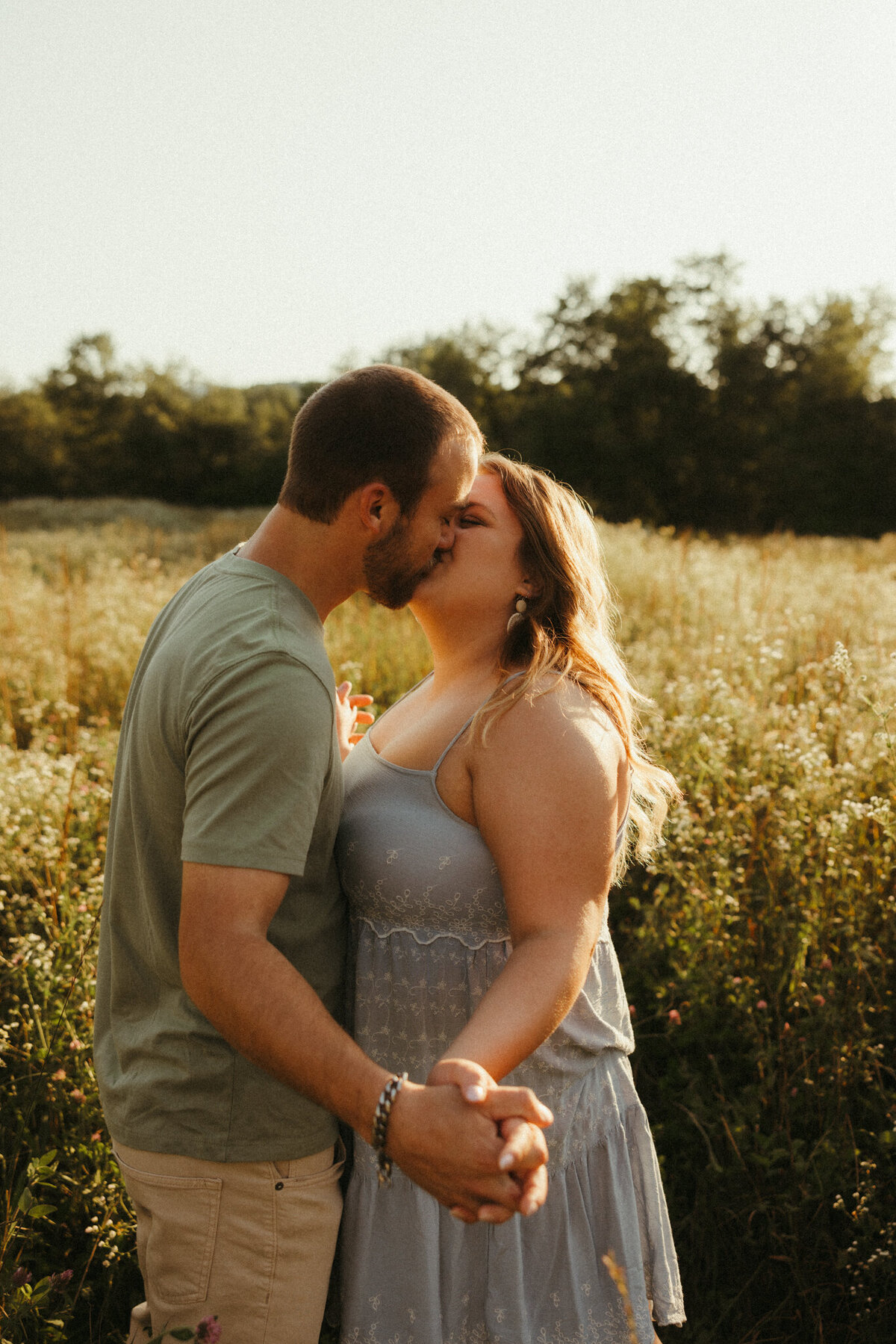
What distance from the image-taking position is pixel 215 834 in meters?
1.35

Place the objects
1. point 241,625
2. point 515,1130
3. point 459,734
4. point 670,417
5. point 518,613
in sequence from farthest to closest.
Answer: point 670,417
point 518,613
point 459,734
point 241,625
point 515,1130

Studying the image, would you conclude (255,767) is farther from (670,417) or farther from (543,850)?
(670,417)

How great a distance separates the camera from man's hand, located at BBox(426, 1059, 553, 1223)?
126 centimetres

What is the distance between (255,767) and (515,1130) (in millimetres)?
650

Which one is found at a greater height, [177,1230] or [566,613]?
[566,613]

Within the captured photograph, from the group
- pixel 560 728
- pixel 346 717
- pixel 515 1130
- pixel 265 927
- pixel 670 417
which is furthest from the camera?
pixel 670 417

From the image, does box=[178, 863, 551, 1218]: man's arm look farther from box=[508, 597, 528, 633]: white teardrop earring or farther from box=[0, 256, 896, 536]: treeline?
box=[0, 256, 896, 536]: treeline

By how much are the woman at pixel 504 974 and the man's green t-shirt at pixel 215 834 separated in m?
0.15

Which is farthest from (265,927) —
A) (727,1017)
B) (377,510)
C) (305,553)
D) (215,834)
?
(727,1017)

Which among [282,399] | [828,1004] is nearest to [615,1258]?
[828,1004]

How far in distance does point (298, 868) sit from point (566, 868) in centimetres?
51

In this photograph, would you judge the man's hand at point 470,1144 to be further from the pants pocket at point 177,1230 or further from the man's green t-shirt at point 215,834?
the pants pocket at point 177,1230

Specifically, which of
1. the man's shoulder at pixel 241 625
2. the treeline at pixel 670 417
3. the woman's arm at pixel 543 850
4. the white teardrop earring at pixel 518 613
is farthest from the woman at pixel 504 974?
the treeline at pixel 670 417

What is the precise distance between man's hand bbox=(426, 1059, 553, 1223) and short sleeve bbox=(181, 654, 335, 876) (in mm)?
417
